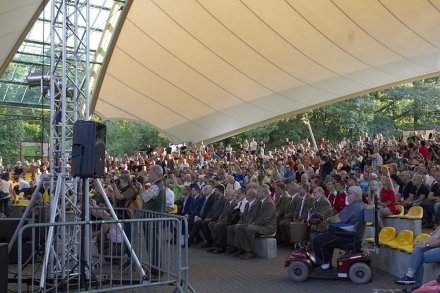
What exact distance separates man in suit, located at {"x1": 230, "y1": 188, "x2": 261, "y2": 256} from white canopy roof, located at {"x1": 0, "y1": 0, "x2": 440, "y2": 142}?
24.0ft

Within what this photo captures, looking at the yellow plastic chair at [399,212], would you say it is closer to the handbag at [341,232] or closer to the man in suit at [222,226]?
the handbag at [341,232]

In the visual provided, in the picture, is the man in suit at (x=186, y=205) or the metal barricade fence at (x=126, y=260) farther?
the man in suit at (x=186, y=205)

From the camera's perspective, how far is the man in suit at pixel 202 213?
12.3 meters

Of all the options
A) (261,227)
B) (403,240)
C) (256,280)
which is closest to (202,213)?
(261,227)

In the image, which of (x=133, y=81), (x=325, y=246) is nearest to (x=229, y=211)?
(x=325, y=246)

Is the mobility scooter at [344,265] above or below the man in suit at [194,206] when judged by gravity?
below

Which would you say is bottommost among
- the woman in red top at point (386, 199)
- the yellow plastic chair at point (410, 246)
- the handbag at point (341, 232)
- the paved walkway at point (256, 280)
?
the paved walkway at point (256, 280)

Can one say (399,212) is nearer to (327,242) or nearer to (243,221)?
(243,221)

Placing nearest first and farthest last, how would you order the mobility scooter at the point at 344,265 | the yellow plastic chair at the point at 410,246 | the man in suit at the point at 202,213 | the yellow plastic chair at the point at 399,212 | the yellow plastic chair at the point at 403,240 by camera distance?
the yellow plastic chair at the point at 410,246
the mobility scooter at the point at 344,265
the yellow plastic chair at the point at 403,240
the yellow plastic chair at the point at 399,212
the man in suit at the point at 202,213

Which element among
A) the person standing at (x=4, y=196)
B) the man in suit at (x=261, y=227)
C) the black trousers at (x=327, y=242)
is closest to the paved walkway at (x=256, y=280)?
the man in suit at (x=261, y=227)

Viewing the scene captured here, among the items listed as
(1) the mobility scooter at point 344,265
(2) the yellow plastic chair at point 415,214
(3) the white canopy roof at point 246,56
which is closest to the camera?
(1) the mobility scooter at point 344,265

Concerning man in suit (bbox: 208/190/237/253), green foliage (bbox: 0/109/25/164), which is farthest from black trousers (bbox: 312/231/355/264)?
green foliage (bbox: 0/109/25/164)

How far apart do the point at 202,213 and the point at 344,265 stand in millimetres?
5201

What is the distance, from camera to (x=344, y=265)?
765 centimetres
